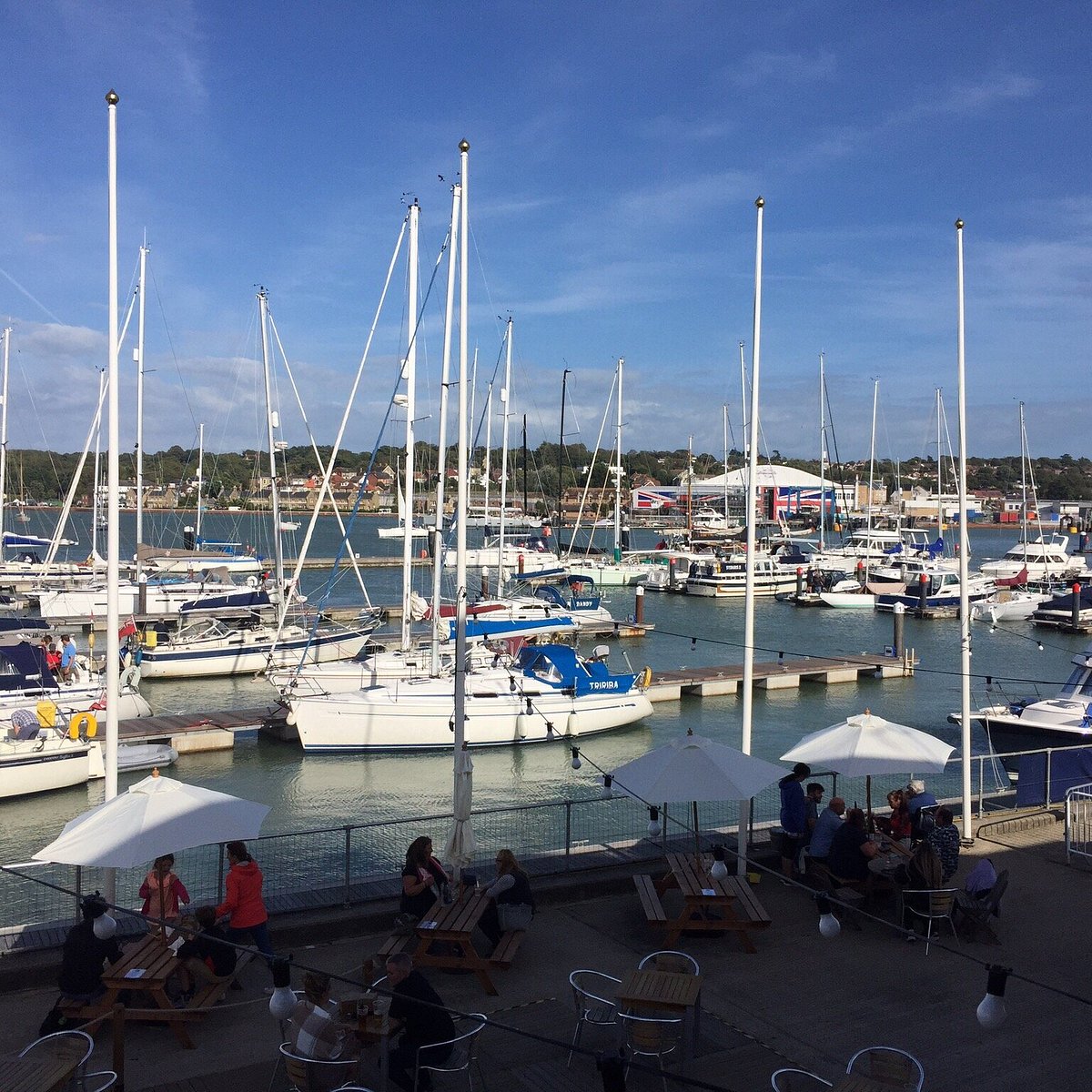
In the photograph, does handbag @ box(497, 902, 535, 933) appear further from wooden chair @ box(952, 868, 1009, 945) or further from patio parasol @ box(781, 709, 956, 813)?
wooden chair @ box(952, 868, 1009, 945)

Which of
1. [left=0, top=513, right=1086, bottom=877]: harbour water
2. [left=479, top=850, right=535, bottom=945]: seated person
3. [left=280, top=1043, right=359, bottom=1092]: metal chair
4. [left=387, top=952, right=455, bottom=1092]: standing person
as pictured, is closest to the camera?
[left=280, top=1043, right=359, bottom=1092]: metal chair

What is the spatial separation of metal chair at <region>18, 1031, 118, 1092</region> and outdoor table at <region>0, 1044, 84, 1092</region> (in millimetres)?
47

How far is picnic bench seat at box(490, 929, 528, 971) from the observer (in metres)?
9.27

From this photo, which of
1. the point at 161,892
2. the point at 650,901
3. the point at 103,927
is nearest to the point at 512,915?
the point at 650,901

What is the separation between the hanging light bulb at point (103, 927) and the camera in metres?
8.19

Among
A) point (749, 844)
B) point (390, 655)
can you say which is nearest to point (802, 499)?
point (390, 655)

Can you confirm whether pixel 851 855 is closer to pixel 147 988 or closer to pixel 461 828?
pixel 461 828

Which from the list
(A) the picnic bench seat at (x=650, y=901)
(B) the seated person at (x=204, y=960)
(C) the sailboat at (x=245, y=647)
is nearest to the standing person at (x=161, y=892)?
(B) the seated person at (x=204, y=960)

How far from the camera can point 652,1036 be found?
754 cm

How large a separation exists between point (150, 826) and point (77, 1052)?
223 cm

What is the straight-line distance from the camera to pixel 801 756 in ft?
39.4

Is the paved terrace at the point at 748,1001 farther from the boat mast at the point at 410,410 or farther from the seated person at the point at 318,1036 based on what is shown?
the boat mast at the point at 410,410

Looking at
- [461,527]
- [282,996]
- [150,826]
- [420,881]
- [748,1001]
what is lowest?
[748,1001]

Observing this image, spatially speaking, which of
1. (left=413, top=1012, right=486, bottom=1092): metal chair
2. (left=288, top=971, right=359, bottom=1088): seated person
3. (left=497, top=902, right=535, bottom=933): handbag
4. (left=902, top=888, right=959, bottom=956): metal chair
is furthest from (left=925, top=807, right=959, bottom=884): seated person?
(left=288, top=971, right=359, bottom=1088): seated person
